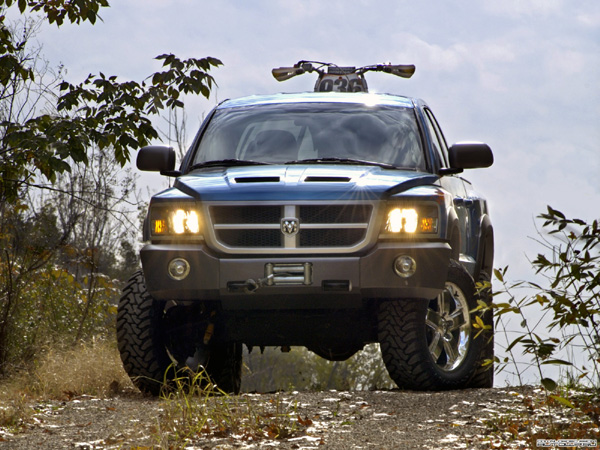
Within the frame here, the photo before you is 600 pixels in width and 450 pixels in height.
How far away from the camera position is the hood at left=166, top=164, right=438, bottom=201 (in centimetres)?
638

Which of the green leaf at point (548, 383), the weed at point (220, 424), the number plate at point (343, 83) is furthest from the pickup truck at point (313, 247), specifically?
the number plate at point (343, 83)

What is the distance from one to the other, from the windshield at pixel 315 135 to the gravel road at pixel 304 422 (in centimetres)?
190

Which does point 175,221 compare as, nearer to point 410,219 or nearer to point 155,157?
point 155,157

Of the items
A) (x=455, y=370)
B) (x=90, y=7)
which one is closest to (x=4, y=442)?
(x=455, y=370)

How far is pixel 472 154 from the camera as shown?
23.8 ft

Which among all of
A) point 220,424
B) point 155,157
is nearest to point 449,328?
point 220,424

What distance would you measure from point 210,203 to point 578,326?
8.53 feet

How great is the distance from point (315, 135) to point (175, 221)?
1.60m

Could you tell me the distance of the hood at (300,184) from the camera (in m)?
6.38

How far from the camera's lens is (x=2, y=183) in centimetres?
1012

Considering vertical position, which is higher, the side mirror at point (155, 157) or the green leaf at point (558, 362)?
the side mirror at point (155, 157)

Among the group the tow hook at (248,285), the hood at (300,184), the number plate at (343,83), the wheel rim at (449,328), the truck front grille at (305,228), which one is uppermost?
the number plate at (343,83)

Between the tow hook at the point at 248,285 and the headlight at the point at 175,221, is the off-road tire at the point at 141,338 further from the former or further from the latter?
the tow hook at the point at 248,285

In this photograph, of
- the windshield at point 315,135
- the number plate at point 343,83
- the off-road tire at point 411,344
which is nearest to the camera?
the off-road tire at point 411,344
